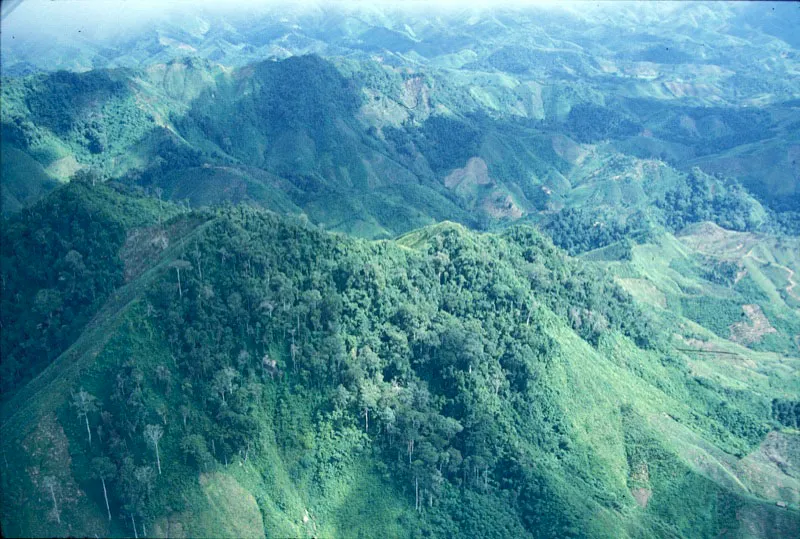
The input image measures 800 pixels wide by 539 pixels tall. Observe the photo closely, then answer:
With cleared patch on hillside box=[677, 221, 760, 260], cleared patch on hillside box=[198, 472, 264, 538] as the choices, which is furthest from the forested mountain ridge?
cleared patch on hillside box=[677, 221, 760, 260]

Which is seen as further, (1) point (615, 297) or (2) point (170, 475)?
(1) point (615, 297)

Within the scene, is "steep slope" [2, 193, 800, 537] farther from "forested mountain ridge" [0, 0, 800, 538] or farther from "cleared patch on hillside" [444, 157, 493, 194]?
"cleared patch on hillside" [444, 157, 493, 194]

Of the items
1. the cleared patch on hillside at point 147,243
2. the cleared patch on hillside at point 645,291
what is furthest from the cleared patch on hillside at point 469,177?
the cleared patch on hillside at point 147,243

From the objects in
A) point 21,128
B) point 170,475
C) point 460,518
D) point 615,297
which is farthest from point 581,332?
point 21,128

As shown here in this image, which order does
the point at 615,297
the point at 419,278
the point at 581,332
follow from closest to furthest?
the point at 419,278
the point at 581,332
the point at 615,297

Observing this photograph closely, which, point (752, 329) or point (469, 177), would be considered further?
point (469, 177)

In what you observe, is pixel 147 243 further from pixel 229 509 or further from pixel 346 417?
pixel 229 509

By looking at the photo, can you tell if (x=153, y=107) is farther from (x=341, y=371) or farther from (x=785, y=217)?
(x=785, y=217)

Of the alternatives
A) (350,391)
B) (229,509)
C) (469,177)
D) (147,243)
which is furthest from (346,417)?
(469,177)

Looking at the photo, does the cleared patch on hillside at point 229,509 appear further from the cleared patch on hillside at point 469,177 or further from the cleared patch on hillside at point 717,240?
the cleared patch on hillside at point 469,177
